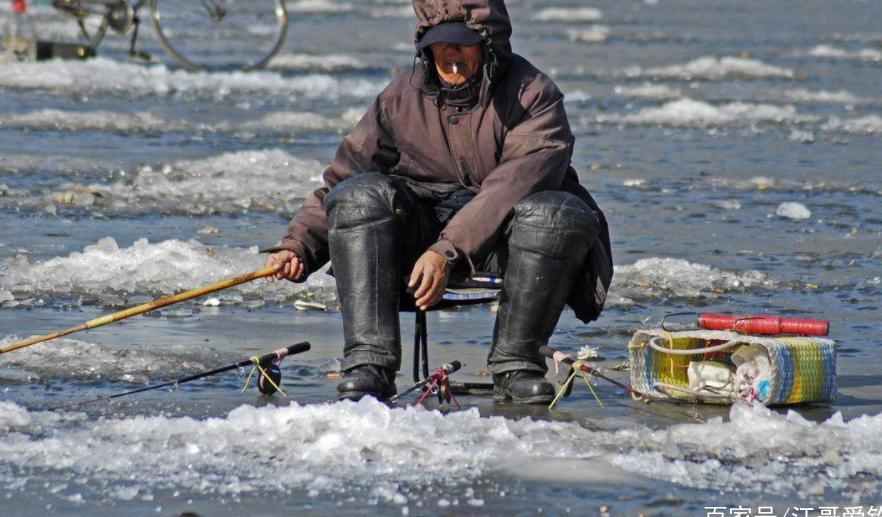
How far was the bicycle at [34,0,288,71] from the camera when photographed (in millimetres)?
16734

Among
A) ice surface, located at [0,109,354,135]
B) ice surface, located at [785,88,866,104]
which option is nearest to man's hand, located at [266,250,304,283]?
ice surface, located at [0,109,354,135]

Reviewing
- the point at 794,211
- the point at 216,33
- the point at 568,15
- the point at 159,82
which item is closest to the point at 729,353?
the point at 794,211

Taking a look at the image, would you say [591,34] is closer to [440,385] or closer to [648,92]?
[648,92]

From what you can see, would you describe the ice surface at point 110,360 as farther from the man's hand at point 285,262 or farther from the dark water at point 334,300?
the man's hand at point 285,262

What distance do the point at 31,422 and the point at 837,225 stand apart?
18.4 feet

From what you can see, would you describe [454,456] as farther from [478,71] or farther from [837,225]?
[837,225]

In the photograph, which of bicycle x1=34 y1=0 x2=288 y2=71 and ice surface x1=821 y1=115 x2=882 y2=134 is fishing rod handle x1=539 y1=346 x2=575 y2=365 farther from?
bicycle x1=34 y1=0 x2=288 y2=71

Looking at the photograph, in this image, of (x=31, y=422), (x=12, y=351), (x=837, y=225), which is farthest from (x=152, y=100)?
(x=31, y=422)

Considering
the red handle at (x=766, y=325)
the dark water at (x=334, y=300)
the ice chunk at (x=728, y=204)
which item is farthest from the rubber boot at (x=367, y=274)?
the ice chunk at (x=728, y=204)

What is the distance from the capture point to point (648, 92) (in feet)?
53.1

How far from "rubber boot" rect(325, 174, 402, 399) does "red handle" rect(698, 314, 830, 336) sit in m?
1.00

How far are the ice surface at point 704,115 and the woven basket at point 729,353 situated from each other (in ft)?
29.4

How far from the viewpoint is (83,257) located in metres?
7.29

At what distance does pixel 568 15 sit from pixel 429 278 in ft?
76.6
